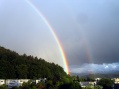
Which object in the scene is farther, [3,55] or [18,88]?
[3,55]

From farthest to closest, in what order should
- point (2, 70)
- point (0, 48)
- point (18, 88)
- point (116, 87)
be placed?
point (116, 87) → point (0, 48) → point (2, 70) → point (18, 88)

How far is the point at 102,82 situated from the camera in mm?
104562

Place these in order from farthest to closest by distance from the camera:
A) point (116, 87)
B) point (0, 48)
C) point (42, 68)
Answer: point (116, 87)
point (0, 48)
point (42, 68)

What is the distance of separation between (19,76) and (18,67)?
3094mm

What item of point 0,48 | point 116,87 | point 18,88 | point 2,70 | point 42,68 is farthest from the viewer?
point 116,87

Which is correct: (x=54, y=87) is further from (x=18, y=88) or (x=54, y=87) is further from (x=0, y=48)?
(x=0, y=48)

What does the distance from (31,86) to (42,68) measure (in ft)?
71.2

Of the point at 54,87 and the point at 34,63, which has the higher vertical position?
the point at 34,63

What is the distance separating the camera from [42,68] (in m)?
84.6

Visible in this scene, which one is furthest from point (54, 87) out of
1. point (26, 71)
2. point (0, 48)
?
point (0, 48)

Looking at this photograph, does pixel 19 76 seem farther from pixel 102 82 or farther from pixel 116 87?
pixel 116 87

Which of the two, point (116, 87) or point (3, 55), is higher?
point (3, 55)

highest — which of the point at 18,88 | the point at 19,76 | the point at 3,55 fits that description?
the point at 3,55

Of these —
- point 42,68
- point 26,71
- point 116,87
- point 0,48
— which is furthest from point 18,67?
point 116,87
